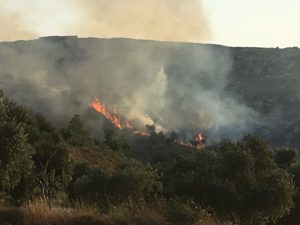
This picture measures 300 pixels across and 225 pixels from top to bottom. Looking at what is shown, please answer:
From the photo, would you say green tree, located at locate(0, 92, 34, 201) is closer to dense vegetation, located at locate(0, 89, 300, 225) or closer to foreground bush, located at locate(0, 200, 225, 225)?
dense vegetation, located at locate(0, 89, 300, 225)

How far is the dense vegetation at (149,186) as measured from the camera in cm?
1521

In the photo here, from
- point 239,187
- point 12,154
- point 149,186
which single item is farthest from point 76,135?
point 12,154

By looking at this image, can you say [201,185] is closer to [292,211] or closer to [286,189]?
[286,189]

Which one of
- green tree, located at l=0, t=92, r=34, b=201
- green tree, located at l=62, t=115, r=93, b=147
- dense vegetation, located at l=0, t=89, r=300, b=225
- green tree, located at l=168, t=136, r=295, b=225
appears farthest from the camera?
green tree, located at l=62, t=115, r=93, b=147

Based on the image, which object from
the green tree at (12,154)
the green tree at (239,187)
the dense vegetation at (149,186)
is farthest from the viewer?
the green tree at (239,187)

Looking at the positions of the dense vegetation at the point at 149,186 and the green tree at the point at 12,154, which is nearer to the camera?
the dense vegetation at the point at 149,186

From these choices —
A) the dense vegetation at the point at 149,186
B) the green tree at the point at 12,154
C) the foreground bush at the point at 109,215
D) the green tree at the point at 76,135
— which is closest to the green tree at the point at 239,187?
the dense vegetation at the point at 149,186

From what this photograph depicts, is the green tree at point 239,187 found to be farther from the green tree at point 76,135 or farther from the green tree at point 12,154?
the green tree at point 76,135

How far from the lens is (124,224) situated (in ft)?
45.6

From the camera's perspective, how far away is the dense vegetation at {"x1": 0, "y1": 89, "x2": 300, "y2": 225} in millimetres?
15211

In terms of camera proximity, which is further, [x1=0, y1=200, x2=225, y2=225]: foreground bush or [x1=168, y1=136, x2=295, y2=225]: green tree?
[x1=168, y1=136, x2=295, y2=225]: green tree

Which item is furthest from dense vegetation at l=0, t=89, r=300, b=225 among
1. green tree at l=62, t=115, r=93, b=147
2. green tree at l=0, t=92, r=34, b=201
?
green tree at l=62, t=115, r=93, b=147

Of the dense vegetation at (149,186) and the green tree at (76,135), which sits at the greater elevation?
→ the green tree at (76,135)

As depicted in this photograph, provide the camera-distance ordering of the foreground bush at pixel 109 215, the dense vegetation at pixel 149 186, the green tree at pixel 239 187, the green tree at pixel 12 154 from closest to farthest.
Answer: the foreground bush at pixel 109 215
the dense vegetation at pixel 149 186
the green tree at pixel 12 154
the green tree at pixel 239 187
